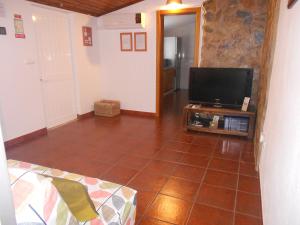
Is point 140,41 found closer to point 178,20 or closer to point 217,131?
point 217,131

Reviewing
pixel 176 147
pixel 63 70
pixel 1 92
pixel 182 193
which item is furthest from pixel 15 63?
pixel 182 193

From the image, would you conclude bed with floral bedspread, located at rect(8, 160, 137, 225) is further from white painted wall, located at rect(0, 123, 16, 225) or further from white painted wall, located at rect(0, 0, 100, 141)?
white painted wall, located at rect(0, 0, 100, 141)

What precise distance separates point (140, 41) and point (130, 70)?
2.10 feet

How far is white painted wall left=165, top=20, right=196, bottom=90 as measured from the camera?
7.53m

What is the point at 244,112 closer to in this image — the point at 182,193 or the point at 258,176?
the point at 258,176

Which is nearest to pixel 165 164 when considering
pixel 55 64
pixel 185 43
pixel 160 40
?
pixel 160 40

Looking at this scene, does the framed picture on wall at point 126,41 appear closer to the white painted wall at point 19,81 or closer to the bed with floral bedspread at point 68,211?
the white painted wall at point 19,81

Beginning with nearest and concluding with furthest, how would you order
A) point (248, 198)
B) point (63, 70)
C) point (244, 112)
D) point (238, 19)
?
point (248, 198), point (244, 112), point (238, 19), point (63, 70)

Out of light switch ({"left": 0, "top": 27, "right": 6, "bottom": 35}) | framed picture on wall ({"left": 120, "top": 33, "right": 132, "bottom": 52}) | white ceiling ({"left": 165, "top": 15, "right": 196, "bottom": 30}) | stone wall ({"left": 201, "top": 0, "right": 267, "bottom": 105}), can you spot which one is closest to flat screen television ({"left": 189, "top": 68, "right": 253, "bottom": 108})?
stone wall ({"left": 201, "top": 0, "right": 267, "bottom": 105})

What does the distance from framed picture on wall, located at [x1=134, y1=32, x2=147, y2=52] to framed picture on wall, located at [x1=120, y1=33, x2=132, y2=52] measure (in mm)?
134

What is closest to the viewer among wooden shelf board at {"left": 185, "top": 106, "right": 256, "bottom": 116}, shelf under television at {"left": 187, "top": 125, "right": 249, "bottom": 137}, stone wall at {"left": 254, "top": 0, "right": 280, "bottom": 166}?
stone wall at {"left": 254, "top": 0, "right": 280, "bottom": 166}

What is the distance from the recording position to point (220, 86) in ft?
12.3

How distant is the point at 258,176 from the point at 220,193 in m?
0.59

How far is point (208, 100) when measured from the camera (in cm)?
387
